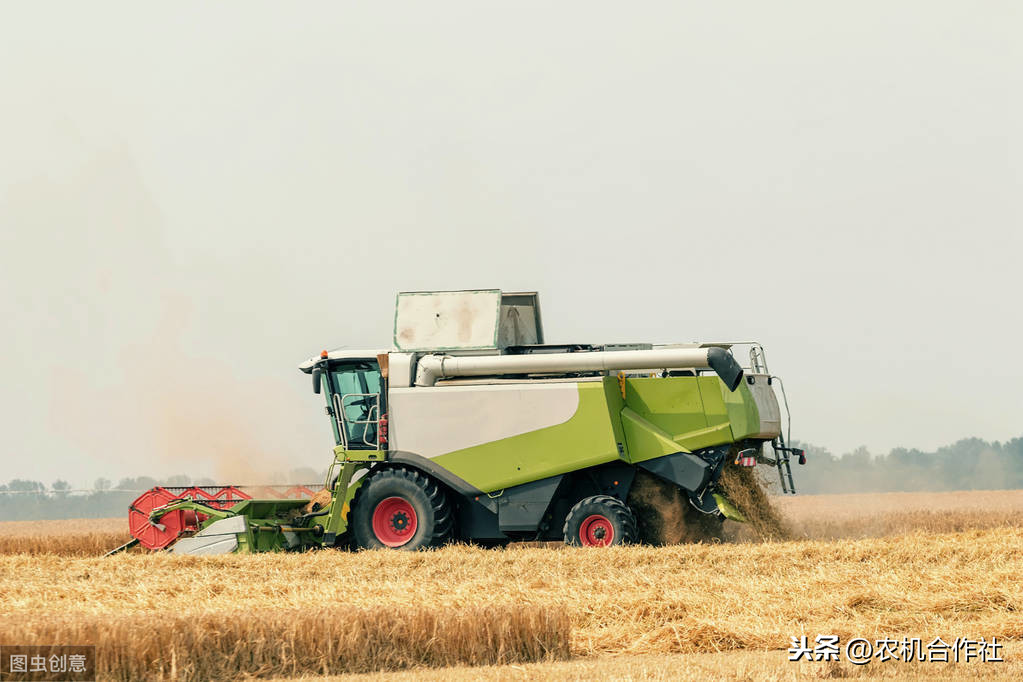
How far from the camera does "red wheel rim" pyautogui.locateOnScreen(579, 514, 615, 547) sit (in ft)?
49.5

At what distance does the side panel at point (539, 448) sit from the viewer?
604 inches

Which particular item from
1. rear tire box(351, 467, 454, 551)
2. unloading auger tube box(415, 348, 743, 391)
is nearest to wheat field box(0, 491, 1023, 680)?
rear tire box(351, 467, 454, 551)

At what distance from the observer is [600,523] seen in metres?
15.2

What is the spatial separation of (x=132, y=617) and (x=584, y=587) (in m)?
4.35

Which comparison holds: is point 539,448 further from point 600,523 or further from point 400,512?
point 400,512

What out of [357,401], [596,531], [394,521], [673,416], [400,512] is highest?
[357,401]

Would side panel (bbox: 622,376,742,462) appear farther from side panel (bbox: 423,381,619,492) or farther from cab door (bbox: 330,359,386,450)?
cab door (bbox: 330,359,386,450)

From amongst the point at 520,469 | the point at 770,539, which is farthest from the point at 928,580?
the point at 520,469

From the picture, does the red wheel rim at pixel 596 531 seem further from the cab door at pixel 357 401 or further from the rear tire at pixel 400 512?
the cab door at pixel 357 401

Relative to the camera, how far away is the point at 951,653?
8078 mm

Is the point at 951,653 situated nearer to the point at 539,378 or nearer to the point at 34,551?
the point at 539,378

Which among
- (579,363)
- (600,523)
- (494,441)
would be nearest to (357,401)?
(494,441)

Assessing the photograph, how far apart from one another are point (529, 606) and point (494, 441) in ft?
22.8

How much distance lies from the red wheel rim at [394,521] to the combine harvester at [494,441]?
2 cm
